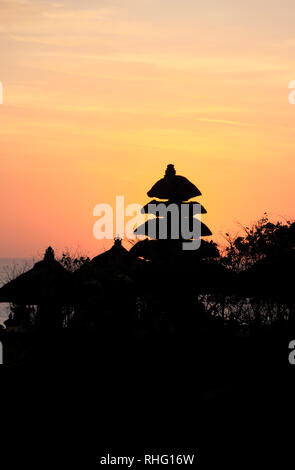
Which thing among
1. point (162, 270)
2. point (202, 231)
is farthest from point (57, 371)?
point (202, 231)

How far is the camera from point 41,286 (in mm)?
22297

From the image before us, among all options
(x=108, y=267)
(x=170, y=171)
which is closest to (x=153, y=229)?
(x=170, y=171)

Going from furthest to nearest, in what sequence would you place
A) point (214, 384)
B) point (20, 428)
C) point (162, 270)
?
point (162, 270), point (214, 384), point (20, 428)

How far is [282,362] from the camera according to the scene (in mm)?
18219

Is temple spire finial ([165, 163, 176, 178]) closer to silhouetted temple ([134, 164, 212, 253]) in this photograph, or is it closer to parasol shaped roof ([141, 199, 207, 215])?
silhouetted temple ([134, 164, 212, 253])

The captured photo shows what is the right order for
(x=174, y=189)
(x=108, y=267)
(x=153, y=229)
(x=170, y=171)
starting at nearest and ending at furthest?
(x=108, y=267) → (x=153, y=229) → (x=174, y=189) → (x=170, y=171)

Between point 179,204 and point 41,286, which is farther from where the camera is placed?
point 179,204

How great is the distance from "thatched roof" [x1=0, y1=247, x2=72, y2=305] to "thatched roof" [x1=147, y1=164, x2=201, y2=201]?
22.6ft

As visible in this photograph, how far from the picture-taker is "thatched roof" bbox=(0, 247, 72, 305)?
22266 millimetres

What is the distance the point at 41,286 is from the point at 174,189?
7.93 metres

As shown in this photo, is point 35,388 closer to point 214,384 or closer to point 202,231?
point 214,384

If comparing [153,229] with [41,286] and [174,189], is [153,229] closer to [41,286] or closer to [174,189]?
[174,189]
